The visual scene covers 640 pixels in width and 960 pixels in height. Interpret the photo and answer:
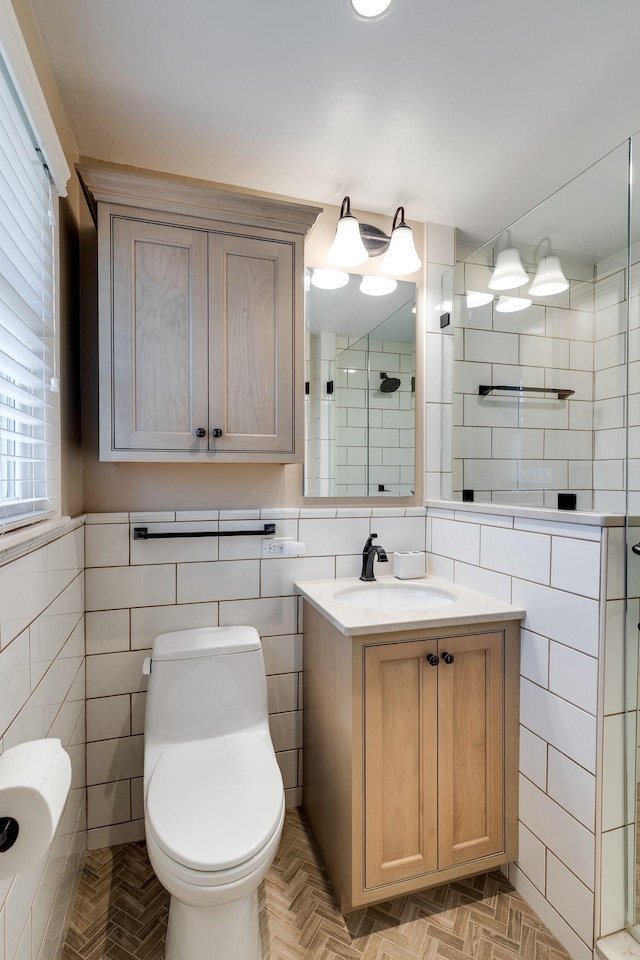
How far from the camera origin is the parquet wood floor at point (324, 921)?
4.24 ft

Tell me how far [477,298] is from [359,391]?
65cm

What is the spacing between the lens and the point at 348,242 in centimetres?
182

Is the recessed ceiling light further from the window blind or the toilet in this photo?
the toilet

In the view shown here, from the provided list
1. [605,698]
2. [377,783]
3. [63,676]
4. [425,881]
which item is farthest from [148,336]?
[425,881]

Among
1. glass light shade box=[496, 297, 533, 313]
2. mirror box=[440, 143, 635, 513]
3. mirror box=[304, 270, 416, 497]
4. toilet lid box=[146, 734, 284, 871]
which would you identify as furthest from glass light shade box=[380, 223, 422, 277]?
toilet lid box=[146, 734, 284, 871]

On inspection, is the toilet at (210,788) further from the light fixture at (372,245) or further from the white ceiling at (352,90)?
the white ceiling at (352,90)

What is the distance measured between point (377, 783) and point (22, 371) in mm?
1401

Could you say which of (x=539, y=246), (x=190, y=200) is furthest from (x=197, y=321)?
(x=539, y=246)

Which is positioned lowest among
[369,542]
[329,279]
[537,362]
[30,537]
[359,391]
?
[369,542]

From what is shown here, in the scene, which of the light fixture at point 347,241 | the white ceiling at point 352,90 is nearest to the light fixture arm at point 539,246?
the white ceiling at point 352,90

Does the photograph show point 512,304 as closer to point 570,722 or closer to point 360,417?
point 360,417

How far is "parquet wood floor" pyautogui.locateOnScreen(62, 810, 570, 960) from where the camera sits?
4.24ft

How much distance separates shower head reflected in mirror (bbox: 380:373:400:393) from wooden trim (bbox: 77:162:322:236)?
651 mm

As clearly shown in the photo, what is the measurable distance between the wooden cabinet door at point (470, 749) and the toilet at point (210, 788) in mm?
534
